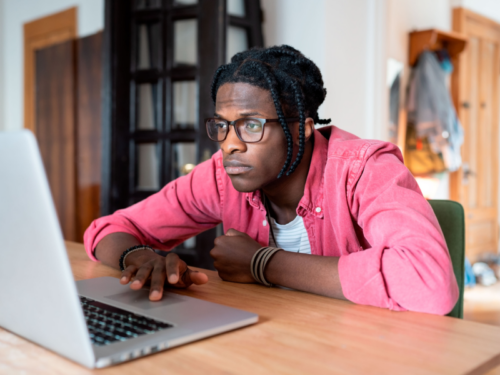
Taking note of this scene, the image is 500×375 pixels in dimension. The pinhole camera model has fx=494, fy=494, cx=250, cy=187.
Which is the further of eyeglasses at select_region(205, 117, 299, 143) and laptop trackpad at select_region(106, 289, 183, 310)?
eyeglasses at select_region(205, 117, 299, 143)

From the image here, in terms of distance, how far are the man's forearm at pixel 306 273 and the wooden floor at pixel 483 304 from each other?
2387 millimetres

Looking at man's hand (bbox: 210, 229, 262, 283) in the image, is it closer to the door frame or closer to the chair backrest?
the chair backrest

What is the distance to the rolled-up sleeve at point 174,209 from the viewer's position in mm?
1363

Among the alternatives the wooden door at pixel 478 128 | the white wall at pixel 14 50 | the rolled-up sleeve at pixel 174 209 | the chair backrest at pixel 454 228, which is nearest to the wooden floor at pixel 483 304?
the wooden door at pixel 478 128

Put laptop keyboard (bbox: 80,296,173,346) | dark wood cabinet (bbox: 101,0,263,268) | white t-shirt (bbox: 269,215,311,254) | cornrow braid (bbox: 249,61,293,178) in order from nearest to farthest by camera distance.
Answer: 1. laptop keyboard (bbox: 80,296,173,346)
2. cornrow braid (bbox: 249,61,293,178)
3. white t-shirt (bbox: 269,215,311,254)
4. dark wood cabinet (bbox: 101,0,263,268)

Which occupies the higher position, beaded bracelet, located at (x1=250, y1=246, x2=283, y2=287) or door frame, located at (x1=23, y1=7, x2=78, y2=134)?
door frame, located at (x1=23, y1=7, x2=78, y2=134)

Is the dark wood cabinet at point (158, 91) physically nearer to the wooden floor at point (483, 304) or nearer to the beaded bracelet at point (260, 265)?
the beaded bracelet at point (260, 265)

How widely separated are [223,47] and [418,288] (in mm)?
1842

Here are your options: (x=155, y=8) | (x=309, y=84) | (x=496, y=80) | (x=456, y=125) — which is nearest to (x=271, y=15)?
(x=155, y=8)

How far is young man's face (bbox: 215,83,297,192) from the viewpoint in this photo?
3.76ft

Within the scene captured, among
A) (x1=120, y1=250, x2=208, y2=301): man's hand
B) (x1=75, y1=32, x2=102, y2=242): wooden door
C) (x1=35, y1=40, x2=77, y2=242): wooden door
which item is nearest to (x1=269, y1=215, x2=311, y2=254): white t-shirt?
(x1=120, y1=250, x2=208, y2=301): man's hand

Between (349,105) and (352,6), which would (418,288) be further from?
(352,6)

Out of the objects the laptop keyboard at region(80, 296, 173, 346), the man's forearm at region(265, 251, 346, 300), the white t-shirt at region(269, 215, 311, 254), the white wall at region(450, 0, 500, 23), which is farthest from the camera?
the white wall at region(450, 0, 500, 23)

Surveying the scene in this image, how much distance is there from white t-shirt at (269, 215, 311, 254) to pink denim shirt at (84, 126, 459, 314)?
0.10 ft
